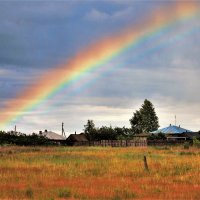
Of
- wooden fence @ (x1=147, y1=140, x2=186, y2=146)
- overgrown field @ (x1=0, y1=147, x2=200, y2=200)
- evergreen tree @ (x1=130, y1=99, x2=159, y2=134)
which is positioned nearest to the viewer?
overgrown field @ (x1=0, y1=147, x2=200, y2=200)

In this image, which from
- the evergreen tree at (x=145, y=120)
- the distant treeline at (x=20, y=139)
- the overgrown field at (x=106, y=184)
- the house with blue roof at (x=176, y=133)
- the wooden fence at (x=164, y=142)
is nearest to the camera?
the overgrown field at (x=106, y=184)

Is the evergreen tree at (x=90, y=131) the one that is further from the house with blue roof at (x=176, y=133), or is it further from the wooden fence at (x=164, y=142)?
the wooden fence at (x=164, y=142)

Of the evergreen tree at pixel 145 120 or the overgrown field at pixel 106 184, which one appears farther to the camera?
the evergreen tree at pixel 145 120

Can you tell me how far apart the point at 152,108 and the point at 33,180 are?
492 feet

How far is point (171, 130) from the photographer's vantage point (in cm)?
13375

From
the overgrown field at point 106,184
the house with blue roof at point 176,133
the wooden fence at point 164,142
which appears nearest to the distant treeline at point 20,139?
the wooden fence at point 164,142

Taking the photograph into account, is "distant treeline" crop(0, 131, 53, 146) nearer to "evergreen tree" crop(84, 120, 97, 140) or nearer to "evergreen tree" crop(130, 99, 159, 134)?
"evergreen tree" crop(84, 120, 97, 140)

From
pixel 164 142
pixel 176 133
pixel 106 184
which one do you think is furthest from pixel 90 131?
pixel 106 184

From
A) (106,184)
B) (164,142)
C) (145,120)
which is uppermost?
(145,120)

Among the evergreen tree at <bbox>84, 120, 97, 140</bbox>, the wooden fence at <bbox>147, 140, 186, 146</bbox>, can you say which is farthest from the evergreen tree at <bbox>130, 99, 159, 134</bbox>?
the wooden fence at <bbox>147, 140, 186, 146</bbox>

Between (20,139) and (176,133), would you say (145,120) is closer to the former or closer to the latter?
(176,133)

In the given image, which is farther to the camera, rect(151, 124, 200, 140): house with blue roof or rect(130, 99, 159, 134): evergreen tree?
rect(130, 99, 159, 134): evergreen tree

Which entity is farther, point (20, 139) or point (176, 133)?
point (176, 133)

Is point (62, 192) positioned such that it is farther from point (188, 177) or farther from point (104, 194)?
point (188, 177)
